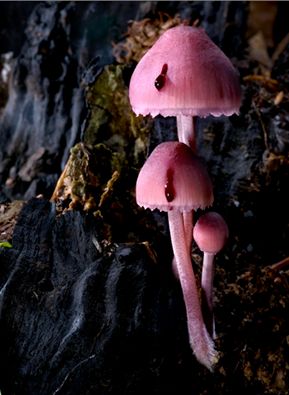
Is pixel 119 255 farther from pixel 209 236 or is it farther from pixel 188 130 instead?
pixel 188 130

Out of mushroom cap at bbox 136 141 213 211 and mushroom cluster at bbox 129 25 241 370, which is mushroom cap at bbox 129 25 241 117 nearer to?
mushroom cluster at bbox 129 25 241 370

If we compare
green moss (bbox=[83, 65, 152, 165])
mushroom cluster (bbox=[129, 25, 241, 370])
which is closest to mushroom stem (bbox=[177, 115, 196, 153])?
mushroom cluster (bbox=[129, 25, 241, 370])

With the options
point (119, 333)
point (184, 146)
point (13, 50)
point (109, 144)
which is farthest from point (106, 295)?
point (13, 50)

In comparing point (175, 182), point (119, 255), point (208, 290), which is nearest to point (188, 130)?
point (175, 182)

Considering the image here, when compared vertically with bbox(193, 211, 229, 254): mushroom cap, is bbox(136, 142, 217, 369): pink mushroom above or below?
above

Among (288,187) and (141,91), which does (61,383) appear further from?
(288,187)

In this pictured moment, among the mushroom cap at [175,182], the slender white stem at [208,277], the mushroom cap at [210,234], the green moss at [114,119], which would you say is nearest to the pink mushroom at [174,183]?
the mushroom cap at [175,182]
